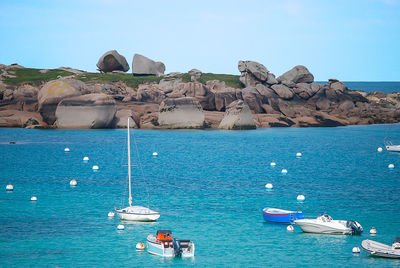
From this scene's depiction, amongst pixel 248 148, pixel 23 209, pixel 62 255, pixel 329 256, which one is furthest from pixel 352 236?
pixel 248 148

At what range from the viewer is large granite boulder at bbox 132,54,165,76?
172 metres

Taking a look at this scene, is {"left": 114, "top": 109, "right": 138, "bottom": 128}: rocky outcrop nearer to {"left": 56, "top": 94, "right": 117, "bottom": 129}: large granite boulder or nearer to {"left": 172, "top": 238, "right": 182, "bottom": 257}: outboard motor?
{"left": 56, "top": 94, "right": 117, "bottom": 129}: large granite boulder

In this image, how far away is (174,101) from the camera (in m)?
114

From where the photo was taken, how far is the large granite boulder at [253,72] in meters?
149

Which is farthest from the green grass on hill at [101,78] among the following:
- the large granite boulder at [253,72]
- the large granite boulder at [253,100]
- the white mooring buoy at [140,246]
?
the white mooring buoy at [140,246]

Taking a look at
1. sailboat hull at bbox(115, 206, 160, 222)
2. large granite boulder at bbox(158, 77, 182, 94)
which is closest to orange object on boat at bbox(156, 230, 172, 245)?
sailboat hull at bbox(115, 206, 160, 222)

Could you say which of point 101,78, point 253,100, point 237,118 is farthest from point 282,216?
point 101,78

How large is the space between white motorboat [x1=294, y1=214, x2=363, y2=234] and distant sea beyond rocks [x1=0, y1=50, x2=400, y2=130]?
7347 centimetres

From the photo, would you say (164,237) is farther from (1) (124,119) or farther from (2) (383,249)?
(1) (124,119)

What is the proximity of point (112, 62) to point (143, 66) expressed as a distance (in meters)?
9.39

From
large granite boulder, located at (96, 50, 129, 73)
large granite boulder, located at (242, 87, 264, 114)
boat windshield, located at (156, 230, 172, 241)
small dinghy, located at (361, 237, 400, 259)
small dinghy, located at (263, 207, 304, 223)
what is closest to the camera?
small dinghy, located at (361, 237, 400, 259)

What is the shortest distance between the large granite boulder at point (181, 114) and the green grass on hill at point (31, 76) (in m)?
60.7

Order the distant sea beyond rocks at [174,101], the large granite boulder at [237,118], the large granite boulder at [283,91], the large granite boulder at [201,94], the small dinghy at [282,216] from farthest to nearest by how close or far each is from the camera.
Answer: the large granite boulder at [283,91] → the large granite boulder at [201,94] → the large granite boulder at [237,118] → the distant sea beyond rocks at [174,101] → the small dinghy at [282,216]

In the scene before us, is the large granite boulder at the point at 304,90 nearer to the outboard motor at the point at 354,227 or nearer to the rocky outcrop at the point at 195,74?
the rocky outcrop at the point at 195,74
